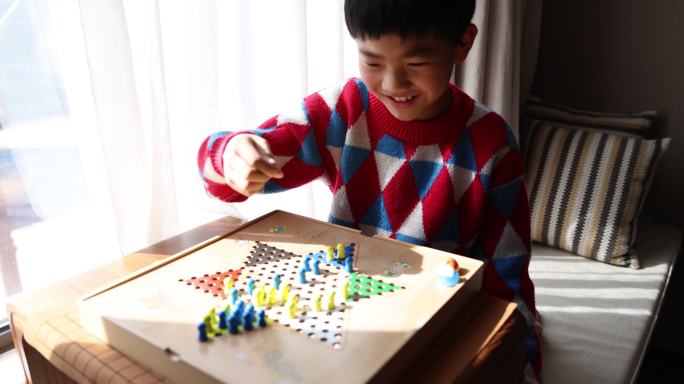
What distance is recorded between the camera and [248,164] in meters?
0.64

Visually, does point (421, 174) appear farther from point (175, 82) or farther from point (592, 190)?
point (592, 190)

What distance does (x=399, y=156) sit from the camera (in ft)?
2.71

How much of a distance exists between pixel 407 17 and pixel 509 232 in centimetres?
35

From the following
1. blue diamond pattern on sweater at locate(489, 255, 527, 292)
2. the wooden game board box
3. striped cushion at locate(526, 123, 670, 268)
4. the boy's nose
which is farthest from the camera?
striped cushion at locate(526, 123, 670, 268)

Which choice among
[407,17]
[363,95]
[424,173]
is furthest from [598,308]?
[407,17]

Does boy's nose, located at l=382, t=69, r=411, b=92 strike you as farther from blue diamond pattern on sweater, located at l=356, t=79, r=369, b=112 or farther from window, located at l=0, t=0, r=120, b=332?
window, located at l=0, t=0, r=120, b=332

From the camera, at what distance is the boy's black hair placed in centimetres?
65

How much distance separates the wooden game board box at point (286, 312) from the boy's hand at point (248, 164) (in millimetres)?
85

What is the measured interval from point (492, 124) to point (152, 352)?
57cm

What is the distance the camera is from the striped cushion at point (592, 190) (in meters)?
1.41

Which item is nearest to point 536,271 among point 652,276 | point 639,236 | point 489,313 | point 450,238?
point 652,276

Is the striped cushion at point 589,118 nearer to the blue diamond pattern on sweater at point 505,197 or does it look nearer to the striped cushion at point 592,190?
the striped cushion at point 592,190

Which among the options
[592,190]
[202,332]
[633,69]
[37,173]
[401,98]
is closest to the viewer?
[202,332]

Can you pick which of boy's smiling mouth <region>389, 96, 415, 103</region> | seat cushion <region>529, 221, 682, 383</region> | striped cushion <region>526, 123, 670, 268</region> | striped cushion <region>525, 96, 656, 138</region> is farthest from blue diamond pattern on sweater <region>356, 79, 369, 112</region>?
striped cushion <region>525, 96, 656, 138</region>
